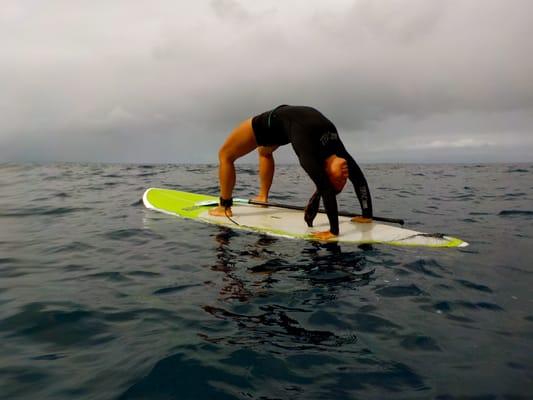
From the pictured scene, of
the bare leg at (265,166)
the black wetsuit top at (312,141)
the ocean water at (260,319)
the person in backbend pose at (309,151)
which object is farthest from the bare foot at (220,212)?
the black wetsuit top at (312,141)

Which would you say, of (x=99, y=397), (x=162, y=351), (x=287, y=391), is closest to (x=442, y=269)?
(x=287, y=391)

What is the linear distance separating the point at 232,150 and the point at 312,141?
185 centimetres

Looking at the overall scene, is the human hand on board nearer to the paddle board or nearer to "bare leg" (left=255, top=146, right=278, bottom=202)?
the paddle board

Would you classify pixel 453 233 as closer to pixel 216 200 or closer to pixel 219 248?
pixel 219 248

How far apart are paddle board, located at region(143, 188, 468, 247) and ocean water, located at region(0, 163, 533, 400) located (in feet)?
1.12

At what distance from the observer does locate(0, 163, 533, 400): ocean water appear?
89.2 inches

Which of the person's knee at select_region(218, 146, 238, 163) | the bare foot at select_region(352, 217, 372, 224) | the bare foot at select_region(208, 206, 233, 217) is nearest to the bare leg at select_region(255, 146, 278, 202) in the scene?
the person's knee at select_region(218, 146, 238, 163)

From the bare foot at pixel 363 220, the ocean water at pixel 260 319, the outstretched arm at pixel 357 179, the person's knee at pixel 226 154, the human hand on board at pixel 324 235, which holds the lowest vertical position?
the ocean water at pixel 260 319

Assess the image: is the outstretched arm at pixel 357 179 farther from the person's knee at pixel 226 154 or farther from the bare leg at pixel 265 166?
the person's knee at pixel 226 154

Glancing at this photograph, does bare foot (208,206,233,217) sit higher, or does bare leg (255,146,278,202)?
bare leg (255,146,278,202)

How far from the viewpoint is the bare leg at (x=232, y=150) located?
7.04m

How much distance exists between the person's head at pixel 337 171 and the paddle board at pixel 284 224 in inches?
33.1

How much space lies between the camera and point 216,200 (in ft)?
28.0

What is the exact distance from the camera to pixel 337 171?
562 centimetres
